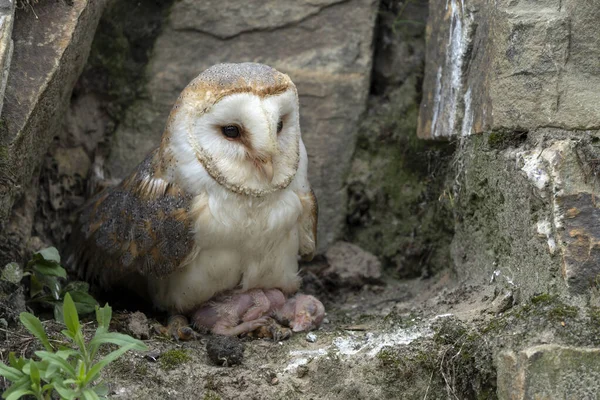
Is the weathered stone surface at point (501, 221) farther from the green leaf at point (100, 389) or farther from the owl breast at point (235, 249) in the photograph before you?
the green leaf at point (100, 389)

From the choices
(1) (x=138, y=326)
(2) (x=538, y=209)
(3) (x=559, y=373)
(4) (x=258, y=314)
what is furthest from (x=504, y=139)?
(1) (x=138, y=326)

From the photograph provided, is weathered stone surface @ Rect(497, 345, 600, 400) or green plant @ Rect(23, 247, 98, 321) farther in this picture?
green plant @ Rect(23, 247, 98, 321)

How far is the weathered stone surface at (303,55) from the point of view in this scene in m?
Answer: 4.45

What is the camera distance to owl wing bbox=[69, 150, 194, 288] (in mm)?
3381

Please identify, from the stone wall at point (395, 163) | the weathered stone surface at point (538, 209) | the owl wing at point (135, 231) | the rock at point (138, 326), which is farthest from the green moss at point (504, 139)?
the rock at point (138, 326)

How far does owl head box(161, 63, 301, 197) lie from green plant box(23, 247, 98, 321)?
623 millimetres

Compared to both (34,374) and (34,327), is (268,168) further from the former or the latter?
(34,374)

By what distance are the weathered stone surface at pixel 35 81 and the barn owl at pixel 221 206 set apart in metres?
0.45

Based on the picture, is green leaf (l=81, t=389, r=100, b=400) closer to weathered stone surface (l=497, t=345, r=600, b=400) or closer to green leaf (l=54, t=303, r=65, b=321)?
green leaf (l=54, t=303, r=65, b=321)

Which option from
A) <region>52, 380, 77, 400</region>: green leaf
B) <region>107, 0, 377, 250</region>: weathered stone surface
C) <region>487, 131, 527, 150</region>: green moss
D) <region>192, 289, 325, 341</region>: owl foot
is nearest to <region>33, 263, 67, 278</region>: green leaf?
<region>192, 289, 325, 341</region>: owl foot

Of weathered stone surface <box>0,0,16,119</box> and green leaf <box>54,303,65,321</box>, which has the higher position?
weathered stone surface <box>0,0,16,119</box>

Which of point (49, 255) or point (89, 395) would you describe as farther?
point (49, 255)

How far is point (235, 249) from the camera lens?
11.3ft

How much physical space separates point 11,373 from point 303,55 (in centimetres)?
247
